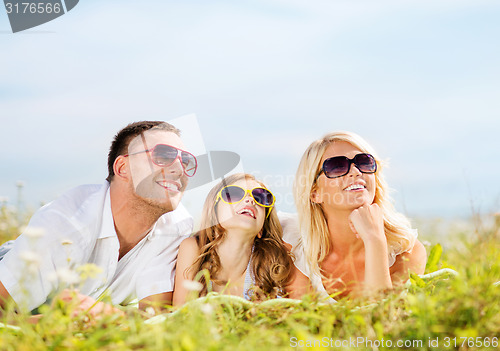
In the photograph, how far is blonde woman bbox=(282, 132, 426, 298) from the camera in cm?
415

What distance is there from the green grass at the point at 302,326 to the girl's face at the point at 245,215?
1.33 meters

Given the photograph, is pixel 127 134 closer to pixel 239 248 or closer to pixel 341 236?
pixel 239 248

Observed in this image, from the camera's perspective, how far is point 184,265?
4.22 metres

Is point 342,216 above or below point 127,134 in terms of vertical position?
below

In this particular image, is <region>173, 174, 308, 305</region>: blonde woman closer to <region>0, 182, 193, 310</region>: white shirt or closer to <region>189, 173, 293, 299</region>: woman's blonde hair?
<region>189, 173, 293, 299</region>: woman's blonde hair

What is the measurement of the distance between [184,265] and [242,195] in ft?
2.54

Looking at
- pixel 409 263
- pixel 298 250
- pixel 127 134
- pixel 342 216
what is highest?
pixel 127 134

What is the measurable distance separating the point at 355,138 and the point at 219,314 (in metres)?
2.26

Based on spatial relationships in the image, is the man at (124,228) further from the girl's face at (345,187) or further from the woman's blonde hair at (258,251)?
the girl's face at (345,187)

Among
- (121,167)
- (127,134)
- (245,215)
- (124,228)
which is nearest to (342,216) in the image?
(245,215)

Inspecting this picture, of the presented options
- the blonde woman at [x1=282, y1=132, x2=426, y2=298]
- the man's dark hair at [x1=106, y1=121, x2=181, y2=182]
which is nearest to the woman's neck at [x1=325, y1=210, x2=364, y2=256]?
the blonde woman at [x1=282, y1=132, x2=426, y2=298]

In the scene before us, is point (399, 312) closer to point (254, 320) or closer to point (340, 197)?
point (254, 320)

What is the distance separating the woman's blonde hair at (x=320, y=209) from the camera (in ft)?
14.2

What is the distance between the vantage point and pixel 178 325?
2400 millimetres
